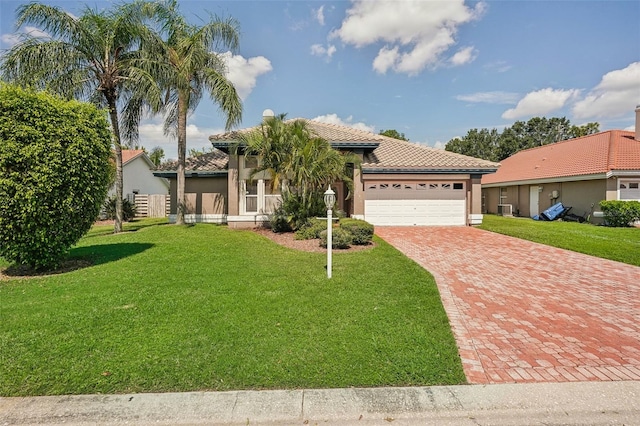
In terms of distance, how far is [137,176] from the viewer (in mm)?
29547

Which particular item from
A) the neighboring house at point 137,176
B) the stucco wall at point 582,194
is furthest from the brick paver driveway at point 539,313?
the neighboring house at point 137,176

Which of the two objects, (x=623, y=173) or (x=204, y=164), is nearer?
(x=623, y=173)

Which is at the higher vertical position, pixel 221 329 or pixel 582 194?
pixel 582 194

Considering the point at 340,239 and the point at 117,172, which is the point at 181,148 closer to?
the point at 117,172

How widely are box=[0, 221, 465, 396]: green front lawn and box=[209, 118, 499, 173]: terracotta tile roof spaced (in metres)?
8.70

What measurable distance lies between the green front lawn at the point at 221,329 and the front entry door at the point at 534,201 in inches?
759

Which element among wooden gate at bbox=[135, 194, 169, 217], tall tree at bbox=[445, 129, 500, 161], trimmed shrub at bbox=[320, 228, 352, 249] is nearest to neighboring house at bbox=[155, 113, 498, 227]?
trimmed shrub at bbox=[320, 228, 352, 249]

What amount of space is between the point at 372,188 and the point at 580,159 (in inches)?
591

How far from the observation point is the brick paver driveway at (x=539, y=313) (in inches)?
142

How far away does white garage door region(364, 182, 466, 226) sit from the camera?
1598cm

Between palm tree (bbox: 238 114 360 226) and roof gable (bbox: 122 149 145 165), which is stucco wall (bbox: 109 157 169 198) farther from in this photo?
palm tree (bbox: 238 114 360 226)

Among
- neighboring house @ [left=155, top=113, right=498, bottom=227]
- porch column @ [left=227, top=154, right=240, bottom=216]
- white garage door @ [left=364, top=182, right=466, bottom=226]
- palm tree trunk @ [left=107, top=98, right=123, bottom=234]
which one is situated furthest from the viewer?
white garage door @ [left=364, top=182, right=466, bottom=226]

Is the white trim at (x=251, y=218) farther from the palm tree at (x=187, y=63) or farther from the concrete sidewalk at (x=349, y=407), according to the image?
the concrete sidewalk at (x=349, y=407)

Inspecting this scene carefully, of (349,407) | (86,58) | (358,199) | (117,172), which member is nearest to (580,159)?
(358,199)
